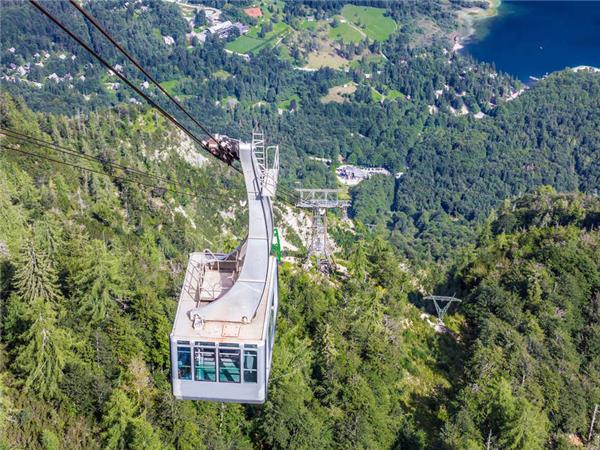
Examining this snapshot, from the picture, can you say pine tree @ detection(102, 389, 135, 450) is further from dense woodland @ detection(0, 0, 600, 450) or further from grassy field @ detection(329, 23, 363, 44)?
grassy field @ detection(329, 23, 363, 44)

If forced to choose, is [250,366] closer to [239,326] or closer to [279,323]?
[239,326]

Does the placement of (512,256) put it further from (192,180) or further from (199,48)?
(199,48)

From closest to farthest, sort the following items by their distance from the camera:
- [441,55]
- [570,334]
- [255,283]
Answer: [255,283] < [570,334] < [441,55]

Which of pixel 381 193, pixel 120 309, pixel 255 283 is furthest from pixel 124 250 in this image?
pixel 381 193

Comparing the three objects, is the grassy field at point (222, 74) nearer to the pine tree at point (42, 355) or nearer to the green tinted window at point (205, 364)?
the pine tree at point (42, 355)

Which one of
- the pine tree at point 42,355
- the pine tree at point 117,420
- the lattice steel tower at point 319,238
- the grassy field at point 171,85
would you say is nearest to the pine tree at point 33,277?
the pine tree at point 42,355

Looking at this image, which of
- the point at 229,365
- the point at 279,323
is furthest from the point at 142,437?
the point at 279,323

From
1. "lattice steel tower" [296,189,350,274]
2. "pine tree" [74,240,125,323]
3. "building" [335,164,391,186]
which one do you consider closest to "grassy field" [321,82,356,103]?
"building" [335,164,391,186]
